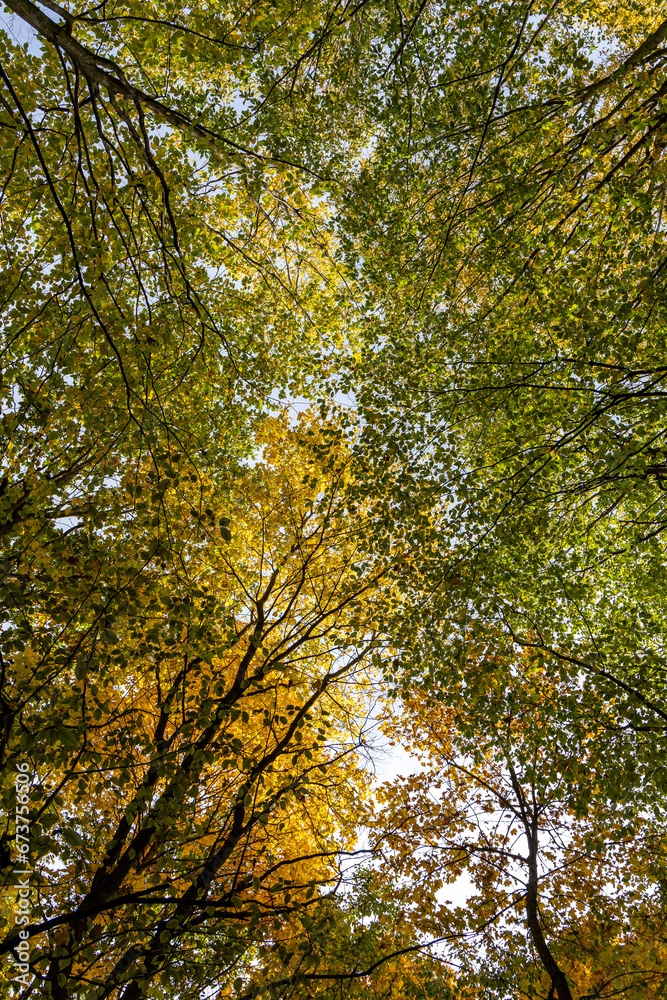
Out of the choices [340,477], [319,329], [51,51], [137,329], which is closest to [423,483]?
[340,477]

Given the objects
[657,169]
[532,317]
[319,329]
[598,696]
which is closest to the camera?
[657,169]

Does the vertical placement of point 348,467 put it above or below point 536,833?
above

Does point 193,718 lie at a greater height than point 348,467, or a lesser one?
lesser

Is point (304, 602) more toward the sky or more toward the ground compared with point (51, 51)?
more toward the ground

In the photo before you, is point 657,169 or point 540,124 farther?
point 540,124

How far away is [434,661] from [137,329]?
527 cm

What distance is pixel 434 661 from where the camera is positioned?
6.89m

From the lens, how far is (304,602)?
1031 cm

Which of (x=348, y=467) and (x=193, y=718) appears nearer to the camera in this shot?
(x=193, y=718)

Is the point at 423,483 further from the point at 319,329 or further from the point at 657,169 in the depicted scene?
the point at 657,169

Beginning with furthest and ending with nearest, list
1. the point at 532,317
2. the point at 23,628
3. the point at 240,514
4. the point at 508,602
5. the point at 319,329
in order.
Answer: the point at 240,514, the point at 319,329, the point at 508,602, the point at 532,317, the point at 23,628

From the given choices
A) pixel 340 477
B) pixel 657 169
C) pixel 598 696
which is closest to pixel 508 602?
pixel 598 696

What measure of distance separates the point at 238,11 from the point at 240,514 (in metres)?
7.16

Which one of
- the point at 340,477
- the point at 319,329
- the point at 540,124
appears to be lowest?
the point at 340,477
